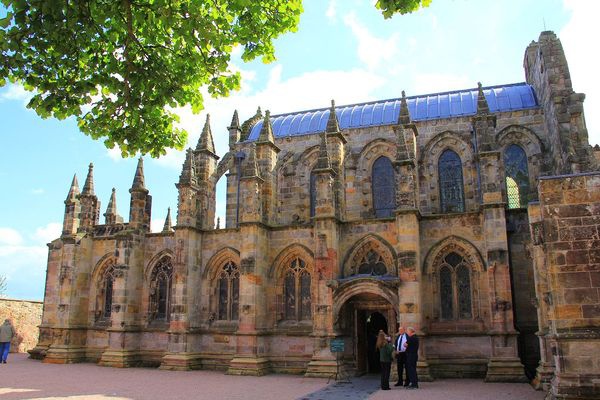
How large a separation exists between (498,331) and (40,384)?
14129mm

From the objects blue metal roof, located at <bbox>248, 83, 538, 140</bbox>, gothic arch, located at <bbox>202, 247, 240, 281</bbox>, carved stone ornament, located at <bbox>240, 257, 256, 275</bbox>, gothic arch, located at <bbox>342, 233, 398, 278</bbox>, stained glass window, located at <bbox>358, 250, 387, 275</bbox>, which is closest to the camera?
gothic arch, located at <bbox>342, 233, 398, 278</bbox>

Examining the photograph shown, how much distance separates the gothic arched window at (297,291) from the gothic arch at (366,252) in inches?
69.0

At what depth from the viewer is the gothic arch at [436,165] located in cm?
2320

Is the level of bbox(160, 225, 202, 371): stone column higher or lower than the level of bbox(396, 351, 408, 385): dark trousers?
higher

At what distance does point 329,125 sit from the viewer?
2158cm

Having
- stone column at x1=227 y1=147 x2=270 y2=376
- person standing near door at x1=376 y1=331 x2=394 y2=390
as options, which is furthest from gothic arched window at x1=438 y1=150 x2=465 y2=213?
person standing near door at x1=376 y1=331 x2=394 y2=390

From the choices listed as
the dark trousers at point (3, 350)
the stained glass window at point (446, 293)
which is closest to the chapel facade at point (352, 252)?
the stained glass window at point (446, 293)

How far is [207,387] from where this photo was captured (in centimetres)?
1530

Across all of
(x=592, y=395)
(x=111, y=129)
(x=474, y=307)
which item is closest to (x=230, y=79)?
(x=111, y=129)

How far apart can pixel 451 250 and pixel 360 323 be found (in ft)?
14.3

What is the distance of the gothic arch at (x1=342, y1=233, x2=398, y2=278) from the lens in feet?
62.5

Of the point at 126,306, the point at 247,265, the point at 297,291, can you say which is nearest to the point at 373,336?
the point at 297,291

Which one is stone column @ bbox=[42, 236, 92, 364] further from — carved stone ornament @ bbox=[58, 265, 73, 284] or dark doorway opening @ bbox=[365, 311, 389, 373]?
dark doorway opening @ bbox=[365, 311, 389, 373]

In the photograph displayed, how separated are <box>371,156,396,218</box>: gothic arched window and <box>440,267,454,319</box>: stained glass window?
226 inches
